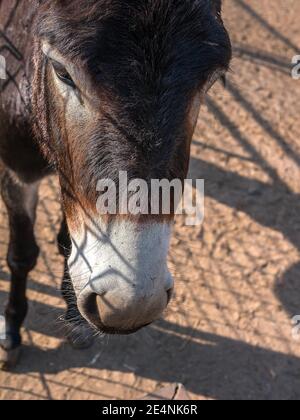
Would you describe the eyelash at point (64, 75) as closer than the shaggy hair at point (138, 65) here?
No

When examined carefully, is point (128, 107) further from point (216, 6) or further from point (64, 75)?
point (216, 6)

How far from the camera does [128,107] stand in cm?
199

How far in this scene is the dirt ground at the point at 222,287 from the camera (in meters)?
3.90

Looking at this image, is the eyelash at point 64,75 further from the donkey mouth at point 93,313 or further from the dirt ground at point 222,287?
the dirt ground at point 222,287

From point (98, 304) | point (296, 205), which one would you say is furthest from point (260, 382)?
point (98, 304)

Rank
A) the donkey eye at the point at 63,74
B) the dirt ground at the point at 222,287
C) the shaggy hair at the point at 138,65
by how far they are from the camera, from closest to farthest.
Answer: the shaggy hair at the point at 138,65 → the donkey eye at the point at 63,74 → the dirt ground at the point at 222,287

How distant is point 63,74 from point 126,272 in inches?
32.4

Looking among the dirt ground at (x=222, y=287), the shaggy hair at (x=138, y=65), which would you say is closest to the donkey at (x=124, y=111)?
the shaggy hair at (x=138, y=65)

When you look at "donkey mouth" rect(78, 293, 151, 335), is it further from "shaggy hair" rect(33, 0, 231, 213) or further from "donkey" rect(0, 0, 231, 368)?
"shaggy hair" rect(33, 0, 231, 213)

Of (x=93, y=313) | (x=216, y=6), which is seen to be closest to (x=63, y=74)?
(x=216, y=6)

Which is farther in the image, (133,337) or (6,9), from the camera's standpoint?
(133,337)
